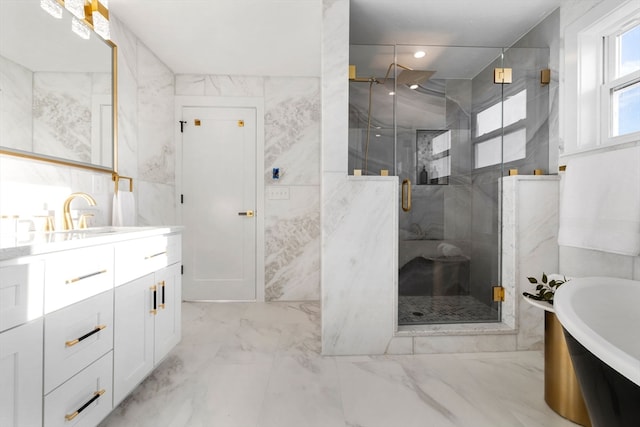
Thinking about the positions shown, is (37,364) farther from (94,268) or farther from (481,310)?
(481,310)

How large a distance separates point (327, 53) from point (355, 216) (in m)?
1.10

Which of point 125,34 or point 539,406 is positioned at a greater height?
point 125,34

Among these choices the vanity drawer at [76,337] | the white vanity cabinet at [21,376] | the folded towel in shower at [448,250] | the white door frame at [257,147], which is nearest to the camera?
the white vanity cabinet at [21,376]

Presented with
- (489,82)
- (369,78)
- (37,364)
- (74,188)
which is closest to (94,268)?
(37,364)

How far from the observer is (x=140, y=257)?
1498 mm

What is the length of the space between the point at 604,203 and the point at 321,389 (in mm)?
1837

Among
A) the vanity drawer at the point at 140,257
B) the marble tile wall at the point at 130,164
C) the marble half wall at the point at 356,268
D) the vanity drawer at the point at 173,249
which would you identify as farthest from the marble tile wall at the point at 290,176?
the vanity drawer at the point at 140,257

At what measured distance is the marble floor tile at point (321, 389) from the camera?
1382 mm

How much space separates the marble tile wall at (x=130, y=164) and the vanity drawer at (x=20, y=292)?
76cm

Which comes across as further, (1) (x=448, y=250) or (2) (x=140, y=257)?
(1) (x=448, y=250)

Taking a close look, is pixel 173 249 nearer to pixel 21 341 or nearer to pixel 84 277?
pixel 84 277

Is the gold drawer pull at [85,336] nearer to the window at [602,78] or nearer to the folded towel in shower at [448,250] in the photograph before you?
the folded towel in shower at [448,250]

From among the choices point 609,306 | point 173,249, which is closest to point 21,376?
point 173,249

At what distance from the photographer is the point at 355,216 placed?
1992 millimetres
